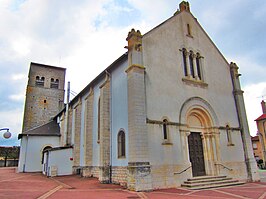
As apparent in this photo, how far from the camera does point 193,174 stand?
14.1 m

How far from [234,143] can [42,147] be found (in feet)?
78.1

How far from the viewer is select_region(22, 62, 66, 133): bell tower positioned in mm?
35438

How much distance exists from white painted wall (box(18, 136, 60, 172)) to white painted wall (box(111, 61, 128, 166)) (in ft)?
59.3

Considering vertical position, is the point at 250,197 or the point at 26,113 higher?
the point at 26,113

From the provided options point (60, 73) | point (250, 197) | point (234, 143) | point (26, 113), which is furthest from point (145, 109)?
point (60, 73)

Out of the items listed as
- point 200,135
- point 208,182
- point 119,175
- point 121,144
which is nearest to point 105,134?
point 121,144

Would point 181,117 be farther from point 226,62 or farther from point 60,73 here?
point 60,73

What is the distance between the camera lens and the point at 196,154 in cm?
1490

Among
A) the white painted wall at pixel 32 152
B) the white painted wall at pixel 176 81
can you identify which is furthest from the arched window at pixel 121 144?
the white painted wall at pixel 32 152

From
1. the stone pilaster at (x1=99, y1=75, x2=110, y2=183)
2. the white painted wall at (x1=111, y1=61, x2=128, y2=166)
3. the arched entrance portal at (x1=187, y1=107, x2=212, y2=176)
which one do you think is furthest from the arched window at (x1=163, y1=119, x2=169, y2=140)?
the stone pilaster at (x1=99, y1=75, x2=110, y2=183)

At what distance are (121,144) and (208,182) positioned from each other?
577cm

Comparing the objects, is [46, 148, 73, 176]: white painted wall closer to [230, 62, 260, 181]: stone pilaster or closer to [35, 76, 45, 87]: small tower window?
[230, 62, 260, 181]: stone pilaster

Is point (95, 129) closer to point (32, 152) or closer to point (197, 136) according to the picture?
point (197, 136)

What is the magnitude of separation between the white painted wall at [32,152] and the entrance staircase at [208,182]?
73.4ft
